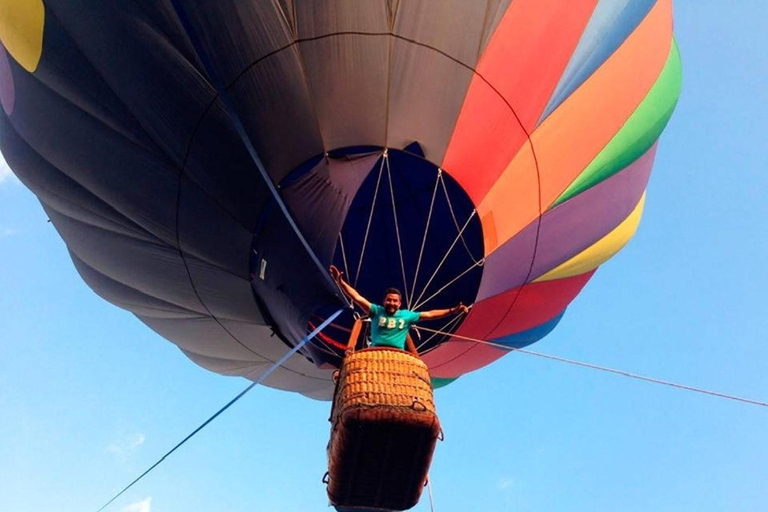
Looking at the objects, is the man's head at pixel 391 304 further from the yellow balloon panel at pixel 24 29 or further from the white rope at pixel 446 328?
the yellow balloon panel at pixel 24 29

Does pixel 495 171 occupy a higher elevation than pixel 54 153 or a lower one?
lower

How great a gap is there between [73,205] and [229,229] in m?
1.54

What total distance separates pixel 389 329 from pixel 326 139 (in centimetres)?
139

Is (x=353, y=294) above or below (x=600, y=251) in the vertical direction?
below

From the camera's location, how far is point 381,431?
10.6ft

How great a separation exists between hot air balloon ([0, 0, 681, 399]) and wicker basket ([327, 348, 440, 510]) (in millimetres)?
1364

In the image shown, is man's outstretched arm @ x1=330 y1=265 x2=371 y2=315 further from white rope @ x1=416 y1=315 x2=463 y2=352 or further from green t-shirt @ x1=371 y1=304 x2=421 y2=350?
white rope @ x1=416 y1=315 x2=463 y2=352

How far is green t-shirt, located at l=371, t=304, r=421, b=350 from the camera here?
12.4ft

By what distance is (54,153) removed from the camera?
18.0ft

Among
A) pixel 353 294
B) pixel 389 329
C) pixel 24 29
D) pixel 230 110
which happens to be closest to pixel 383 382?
pixel 389 329

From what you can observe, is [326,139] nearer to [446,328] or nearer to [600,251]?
[446,328]

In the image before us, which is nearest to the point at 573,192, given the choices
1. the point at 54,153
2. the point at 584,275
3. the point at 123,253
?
the point at 584,275

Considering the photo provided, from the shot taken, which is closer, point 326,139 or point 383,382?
point 383,382

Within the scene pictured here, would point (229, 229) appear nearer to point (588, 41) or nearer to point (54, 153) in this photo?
point (54, 153)
